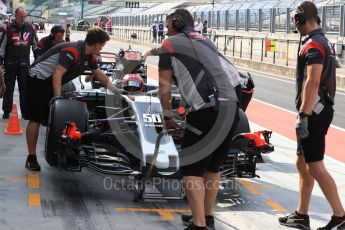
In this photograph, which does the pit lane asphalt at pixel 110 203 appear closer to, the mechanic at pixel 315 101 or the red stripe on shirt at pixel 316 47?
the mechanic at pixel 315 101

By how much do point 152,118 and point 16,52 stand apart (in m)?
5.59

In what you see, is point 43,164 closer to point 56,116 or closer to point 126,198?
point 56,116

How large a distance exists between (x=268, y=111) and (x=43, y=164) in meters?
8.01

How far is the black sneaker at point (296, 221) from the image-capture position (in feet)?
20.6

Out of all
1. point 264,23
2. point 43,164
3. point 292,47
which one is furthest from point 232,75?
point 264,23

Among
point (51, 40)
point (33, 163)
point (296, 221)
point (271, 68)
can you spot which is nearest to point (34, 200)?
point (33, 163)

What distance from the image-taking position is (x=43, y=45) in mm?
12047

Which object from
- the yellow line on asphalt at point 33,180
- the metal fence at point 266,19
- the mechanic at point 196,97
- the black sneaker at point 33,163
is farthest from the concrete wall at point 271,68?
the mechanic at point 196,97

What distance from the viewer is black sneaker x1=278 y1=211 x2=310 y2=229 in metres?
6.27

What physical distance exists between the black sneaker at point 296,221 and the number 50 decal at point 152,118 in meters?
1.69

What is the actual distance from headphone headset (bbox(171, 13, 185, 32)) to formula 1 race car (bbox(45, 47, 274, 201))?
114 centimetres

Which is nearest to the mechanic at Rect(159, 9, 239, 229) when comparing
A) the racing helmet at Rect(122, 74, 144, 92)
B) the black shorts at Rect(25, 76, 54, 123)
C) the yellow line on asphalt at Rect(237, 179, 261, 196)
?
the yellow line on asphalt at Rect(237, 179, 261, 196)

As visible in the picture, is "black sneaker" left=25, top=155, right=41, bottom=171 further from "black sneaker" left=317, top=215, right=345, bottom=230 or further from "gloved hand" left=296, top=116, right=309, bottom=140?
→ "black sneaker" left=317, top=215, right=345, bottom=230

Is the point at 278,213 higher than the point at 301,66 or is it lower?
lower
